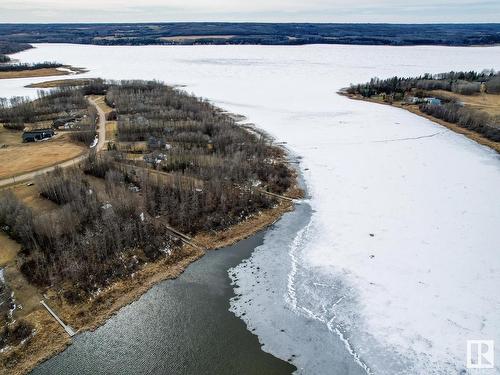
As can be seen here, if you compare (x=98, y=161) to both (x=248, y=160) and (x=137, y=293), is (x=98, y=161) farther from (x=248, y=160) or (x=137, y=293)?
(x=137, y=293)

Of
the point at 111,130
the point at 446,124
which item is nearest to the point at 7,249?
the point at 111,130

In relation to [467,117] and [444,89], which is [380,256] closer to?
[467,117]

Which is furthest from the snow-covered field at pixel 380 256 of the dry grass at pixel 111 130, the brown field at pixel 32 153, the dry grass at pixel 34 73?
the dry grass at pixel 34 73

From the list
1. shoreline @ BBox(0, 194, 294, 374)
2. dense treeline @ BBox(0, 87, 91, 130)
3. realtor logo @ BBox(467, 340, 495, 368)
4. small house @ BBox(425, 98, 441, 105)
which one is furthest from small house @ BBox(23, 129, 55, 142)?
small house @ BBox(425, 98, 441, 105)

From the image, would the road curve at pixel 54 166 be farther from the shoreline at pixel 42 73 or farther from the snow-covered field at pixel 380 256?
the shoreline at pixel 42 73

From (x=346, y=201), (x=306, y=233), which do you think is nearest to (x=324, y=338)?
(x=306, y=233)
